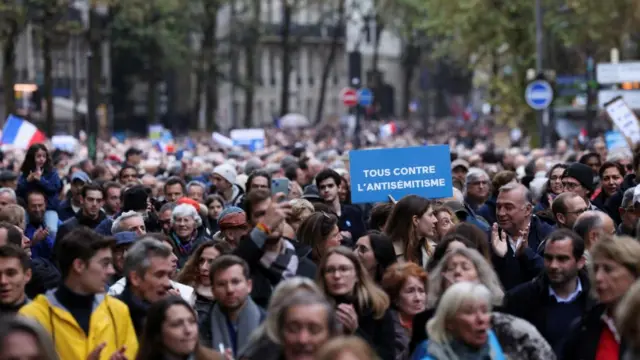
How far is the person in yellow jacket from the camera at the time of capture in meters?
8.52

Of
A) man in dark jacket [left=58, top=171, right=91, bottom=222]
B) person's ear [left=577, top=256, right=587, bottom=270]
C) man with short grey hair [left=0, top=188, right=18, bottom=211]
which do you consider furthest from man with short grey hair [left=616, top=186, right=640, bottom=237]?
man in dark jacket [left=58, top=171, right=91, bottom=222]

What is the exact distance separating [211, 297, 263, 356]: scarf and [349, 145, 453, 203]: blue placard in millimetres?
5758

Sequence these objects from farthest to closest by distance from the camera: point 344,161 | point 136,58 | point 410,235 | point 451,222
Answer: point 136,58, point 344,161, point 451,222, point 410,235

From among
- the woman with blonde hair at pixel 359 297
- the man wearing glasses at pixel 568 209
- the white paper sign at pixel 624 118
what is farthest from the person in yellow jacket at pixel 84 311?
the white paper sign at pixel 624 118

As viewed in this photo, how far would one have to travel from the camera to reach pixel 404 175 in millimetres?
14758

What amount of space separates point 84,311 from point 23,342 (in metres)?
1.98

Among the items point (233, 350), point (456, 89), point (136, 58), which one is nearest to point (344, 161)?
point (233, 350)

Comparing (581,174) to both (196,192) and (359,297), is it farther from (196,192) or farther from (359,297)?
(359,297)

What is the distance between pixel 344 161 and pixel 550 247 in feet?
45.2

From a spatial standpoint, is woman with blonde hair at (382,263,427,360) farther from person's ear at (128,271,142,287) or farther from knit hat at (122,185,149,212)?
knit hat at (122,185,149,212)

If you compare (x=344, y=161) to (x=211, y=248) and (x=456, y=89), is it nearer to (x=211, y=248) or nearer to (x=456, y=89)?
(x=211, y=248)

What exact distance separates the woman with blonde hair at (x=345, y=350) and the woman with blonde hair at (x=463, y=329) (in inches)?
50.0

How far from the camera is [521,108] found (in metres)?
41.3

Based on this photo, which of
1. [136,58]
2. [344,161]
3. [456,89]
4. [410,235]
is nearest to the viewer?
[410,235]
